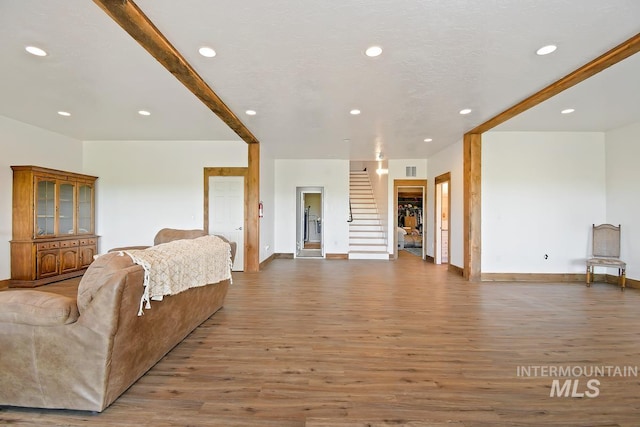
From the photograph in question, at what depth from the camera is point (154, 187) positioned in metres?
6.19

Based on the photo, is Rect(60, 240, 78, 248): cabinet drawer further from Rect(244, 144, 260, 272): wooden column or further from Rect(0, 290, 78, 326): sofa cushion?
Rect(0, 290, 78, 326): sofa cushion

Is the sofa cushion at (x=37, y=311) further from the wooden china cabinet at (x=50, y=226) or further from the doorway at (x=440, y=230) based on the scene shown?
the doorway at (x=440, y=230)

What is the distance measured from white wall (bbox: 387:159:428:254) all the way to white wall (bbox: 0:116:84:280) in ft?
24.7

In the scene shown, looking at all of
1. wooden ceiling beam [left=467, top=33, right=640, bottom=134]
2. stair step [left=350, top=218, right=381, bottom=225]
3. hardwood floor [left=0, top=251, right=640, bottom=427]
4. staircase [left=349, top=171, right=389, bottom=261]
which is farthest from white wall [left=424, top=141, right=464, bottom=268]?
stair step [left=350, top=218, right=381, bottom=225]

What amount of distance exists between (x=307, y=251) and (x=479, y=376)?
668cm

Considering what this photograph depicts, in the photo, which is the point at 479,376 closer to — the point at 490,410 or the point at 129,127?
the point at 490,410

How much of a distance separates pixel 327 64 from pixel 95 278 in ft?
8.85

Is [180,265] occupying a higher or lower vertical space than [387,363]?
higher

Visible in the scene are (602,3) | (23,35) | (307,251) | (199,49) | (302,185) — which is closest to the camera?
(602,3)

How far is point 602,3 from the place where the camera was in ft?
6.93

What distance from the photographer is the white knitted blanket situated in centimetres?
202


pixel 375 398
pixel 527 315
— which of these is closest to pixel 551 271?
pixel 527 315

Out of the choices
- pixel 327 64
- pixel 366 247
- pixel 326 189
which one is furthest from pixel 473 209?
pixel 327 64

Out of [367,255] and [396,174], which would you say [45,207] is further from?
[396,174]
